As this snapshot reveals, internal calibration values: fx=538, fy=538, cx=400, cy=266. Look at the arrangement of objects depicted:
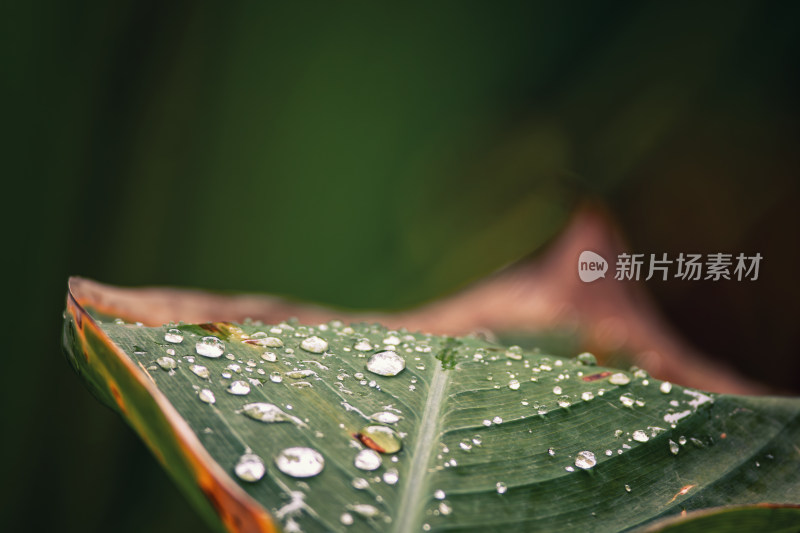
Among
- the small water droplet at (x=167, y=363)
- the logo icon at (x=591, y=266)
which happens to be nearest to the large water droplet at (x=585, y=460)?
the small water droplet at (x=167, y=363)

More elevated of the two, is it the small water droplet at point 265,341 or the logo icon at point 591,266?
the logo icon at point 591,266

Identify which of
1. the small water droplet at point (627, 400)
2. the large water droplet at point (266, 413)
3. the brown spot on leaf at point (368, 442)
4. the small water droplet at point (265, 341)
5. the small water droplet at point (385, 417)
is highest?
the small water droplet at point (627, 400)

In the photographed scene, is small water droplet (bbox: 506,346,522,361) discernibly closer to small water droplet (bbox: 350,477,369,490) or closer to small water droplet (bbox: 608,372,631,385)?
small water droplet (bbox: 608,372,631,385)

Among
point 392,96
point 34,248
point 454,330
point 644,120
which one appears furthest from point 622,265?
point 34,248

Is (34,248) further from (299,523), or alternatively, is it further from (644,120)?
(644,120)

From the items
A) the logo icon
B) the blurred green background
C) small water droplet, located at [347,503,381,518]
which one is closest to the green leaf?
small water droplet, located at [347,503,381,518]

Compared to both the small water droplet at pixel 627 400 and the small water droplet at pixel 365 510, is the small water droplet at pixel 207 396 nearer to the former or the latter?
the small water droplet at pixel 365 510

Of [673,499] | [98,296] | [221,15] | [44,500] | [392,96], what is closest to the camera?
[673,499]
